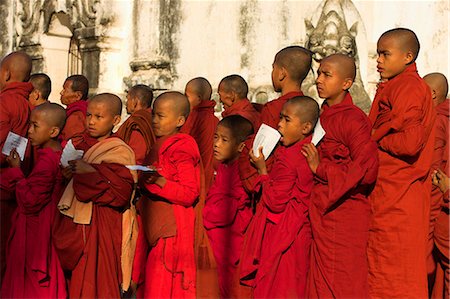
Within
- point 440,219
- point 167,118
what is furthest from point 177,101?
point 440,219

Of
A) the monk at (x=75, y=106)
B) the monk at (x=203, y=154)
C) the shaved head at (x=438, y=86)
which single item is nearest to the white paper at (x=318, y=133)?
the monk at (x=203, y=154)

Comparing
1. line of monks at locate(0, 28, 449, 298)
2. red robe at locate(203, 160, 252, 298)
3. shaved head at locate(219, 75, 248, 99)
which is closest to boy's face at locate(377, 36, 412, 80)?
line of monks at locate(0, 28, 449, 298)

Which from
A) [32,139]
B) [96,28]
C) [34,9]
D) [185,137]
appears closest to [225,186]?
[185,137]

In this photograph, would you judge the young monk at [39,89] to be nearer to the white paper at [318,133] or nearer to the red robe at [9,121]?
the red robe at [9,121]

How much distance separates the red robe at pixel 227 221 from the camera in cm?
718

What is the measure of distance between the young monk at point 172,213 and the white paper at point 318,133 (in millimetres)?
965

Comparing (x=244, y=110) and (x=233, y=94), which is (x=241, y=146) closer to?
(x=244, y=110)

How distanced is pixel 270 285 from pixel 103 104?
1.71 m

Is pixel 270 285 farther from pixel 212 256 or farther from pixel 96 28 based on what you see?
→ pixel 96 28

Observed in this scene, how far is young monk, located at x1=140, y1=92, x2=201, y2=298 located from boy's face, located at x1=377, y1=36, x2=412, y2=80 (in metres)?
1.47

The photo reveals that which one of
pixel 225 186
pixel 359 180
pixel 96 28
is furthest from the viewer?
pixel 96 28

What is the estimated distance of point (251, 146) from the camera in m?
7.02

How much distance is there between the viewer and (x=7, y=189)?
7285 millimetres

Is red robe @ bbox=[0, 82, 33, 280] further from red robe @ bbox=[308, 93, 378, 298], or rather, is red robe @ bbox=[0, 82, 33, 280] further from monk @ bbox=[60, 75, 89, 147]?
red robe @ bbox=[308, 93, 378, 298]
